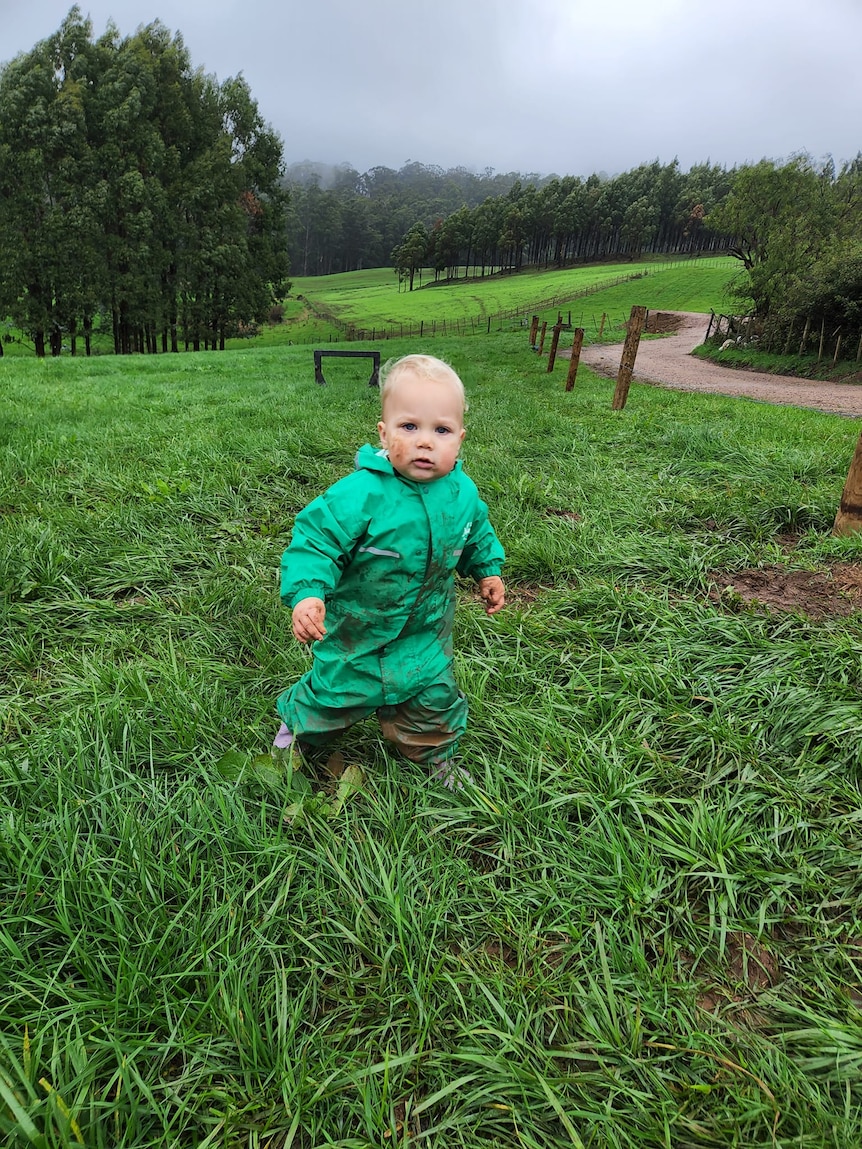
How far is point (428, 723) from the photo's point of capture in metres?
2.03

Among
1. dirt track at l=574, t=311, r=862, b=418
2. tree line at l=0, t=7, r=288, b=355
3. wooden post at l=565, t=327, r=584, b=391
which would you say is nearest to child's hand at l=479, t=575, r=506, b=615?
wooden post at l=565, t=327, r=584, b=391

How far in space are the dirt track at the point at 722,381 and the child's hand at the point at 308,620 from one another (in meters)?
13.8

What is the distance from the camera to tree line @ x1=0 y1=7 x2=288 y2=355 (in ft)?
79.7

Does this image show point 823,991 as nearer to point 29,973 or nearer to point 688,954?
point 688,954

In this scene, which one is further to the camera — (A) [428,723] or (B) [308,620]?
(A) [428,723]

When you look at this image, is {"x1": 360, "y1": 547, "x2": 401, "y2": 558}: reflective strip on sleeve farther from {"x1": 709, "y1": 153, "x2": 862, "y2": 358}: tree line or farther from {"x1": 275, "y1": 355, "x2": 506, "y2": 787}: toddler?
{"x1": 709, "y1": 153, "x2": 862, "y2": 358}: tree line

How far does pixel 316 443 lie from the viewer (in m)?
5.86

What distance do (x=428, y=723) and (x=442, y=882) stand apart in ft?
1.73

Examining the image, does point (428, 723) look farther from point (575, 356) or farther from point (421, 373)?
point (575, 356)

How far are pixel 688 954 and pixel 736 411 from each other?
31.6 feet

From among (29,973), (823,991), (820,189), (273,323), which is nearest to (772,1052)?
(823,991)

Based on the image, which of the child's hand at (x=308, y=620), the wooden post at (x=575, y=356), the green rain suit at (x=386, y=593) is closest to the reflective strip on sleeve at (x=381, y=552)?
the green rain suit at (x=386, y=593)

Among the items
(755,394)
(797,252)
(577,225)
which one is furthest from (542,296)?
(755,394)

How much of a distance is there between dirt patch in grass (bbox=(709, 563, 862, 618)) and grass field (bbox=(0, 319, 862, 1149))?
0.55ft
